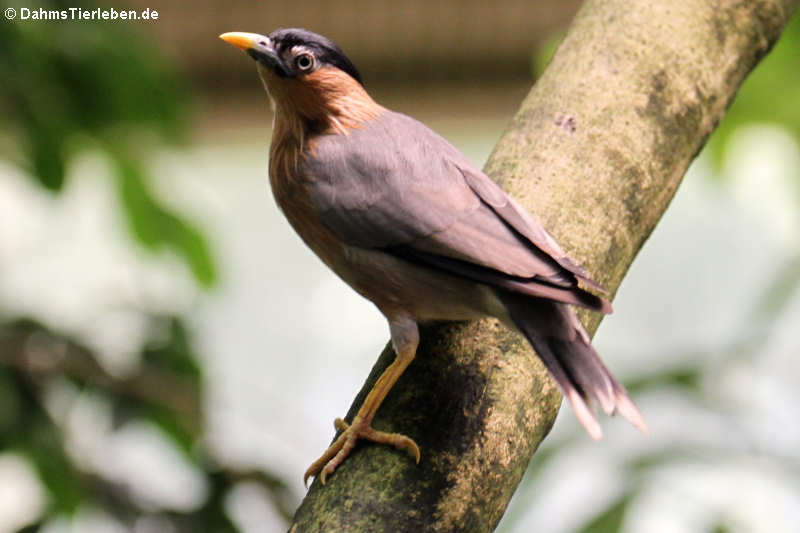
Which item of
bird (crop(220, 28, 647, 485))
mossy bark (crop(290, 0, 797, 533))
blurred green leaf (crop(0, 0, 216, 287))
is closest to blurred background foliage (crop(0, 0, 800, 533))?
blurred green leaf (crop(0, 0, 216, 287))

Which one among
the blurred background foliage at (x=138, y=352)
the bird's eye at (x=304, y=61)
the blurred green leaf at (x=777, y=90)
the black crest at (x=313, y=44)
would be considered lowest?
the blurred background foliage at (x=138, y=352)

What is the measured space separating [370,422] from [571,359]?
0.96 ft

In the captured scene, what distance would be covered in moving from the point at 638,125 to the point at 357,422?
0.73 metres

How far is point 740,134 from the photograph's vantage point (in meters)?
2.39

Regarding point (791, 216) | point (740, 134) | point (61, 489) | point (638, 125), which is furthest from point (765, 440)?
point (791, 216)

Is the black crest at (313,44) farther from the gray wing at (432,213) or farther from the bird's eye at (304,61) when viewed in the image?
the gray wing at (432,213)

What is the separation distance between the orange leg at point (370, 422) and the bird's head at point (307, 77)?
15.2 inches

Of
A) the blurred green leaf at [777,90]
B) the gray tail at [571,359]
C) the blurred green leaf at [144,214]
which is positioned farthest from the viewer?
the blurred green leaf at [777,90]

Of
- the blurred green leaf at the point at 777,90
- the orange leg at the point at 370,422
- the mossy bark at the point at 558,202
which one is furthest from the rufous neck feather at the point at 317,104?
the blurred green leaf at the point at 777,90

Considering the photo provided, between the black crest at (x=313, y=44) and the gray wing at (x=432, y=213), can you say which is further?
the black crest at (x=313, y=44)

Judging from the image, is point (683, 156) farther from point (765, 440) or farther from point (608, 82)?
point (765, 440)

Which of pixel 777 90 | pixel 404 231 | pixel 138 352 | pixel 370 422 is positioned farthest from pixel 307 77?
pixel 777 90

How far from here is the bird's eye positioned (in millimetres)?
1588

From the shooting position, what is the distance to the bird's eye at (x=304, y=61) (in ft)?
5.21
